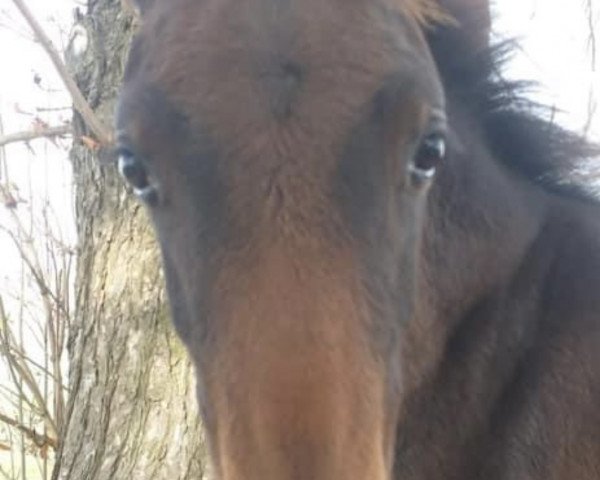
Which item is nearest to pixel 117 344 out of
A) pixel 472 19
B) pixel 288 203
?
pixel 472 19

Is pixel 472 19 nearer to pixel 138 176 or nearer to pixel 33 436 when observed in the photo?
pixel 138 176

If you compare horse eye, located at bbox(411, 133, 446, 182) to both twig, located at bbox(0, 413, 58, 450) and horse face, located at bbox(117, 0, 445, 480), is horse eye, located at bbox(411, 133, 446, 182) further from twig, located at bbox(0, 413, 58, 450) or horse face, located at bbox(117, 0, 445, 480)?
twig, located at bbox(0, 413, 58, 450)

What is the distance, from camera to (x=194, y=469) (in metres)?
3.85

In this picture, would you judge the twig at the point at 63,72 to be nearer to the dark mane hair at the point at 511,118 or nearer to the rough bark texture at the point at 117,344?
the rough bark texture at the point at 117,344

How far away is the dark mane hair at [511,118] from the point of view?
2547 millimetres

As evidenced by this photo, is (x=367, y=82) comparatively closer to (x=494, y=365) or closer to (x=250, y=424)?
(x=250, y=424)

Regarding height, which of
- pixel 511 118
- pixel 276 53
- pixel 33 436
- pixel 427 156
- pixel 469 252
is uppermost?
pixel 276 53

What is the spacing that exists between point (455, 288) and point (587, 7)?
3644mm

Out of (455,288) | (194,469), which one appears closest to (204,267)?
(455,288)

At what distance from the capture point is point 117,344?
4.02m

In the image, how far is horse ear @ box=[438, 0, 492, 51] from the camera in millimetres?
2533

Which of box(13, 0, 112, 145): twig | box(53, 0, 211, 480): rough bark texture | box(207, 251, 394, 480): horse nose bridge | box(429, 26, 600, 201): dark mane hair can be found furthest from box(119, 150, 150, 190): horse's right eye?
box(53, 0, 211, 480): rough bark texture

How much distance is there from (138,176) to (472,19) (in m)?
0.98

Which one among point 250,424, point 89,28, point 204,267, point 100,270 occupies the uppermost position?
point 204,267
